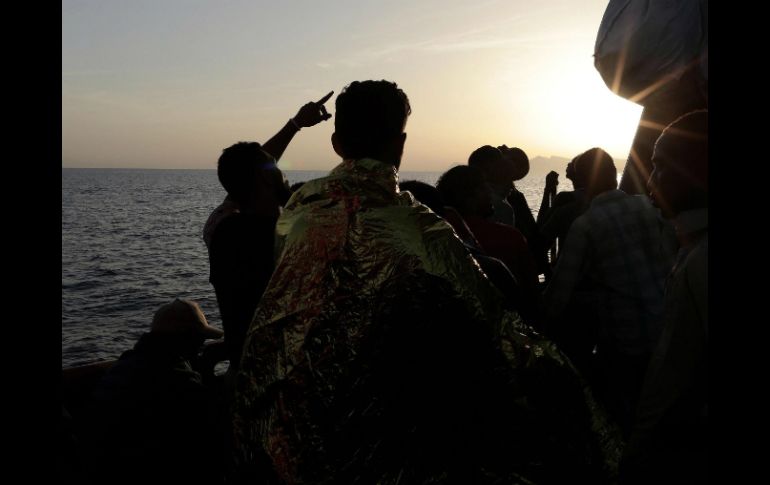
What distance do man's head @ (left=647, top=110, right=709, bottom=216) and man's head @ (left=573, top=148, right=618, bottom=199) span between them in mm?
1521

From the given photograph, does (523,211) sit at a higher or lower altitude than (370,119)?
lower

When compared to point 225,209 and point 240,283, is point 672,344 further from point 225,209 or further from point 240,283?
point 225,209

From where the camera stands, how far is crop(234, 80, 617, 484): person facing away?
1652mm

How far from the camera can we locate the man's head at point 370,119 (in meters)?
1.84

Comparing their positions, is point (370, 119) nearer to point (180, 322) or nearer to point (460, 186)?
point (460, 186)

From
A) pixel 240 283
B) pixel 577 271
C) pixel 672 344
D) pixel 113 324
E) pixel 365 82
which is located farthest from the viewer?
pixel 113 324

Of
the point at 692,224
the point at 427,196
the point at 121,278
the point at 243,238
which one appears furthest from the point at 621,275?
the point at 121,278

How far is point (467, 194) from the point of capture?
344 cm

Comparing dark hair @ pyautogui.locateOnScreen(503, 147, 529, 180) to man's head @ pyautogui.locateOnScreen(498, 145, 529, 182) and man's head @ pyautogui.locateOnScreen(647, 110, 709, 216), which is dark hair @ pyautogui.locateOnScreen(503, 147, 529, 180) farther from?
man's head @ pyautogui.locateOnScreen(647, 110, 709, 216)

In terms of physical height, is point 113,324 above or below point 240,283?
below

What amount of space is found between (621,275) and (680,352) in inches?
59.0

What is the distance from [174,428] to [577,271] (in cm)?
260

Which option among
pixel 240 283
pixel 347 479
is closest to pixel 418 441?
pixel 347 479

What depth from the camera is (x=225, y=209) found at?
3693 millimetres
